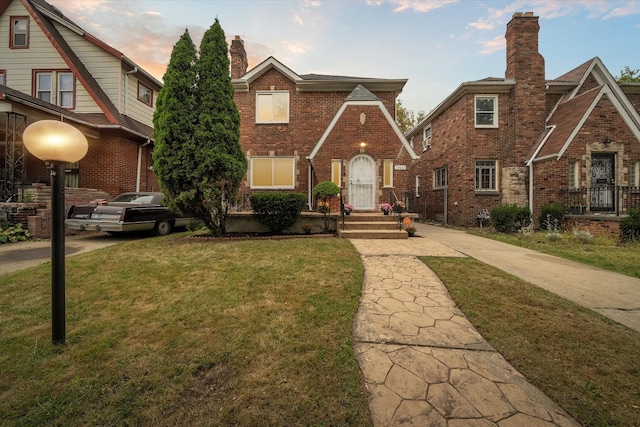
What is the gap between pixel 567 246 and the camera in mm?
7820

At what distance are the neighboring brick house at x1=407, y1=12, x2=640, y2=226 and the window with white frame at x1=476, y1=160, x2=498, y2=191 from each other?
0.14 feet

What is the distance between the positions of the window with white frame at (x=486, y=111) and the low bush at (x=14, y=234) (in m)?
18.8

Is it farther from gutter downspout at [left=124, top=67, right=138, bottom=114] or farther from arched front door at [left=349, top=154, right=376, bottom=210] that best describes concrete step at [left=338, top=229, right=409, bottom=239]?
gutter downspout at [left=124, top=67, right=138, bottom=114]

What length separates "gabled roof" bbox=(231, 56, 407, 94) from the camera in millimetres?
12375

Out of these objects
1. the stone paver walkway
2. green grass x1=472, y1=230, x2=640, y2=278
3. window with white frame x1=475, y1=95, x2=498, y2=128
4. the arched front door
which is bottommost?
the stone paver walkway

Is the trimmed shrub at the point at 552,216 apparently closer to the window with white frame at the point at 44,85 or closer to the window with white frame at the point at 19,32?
the window with white frame at the point at 44,85

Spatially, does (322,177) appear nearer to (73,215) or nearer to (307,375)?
(73,215)

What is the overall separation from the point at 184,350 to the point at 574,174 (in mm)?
15491

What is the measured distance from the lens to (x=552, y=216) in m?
10.5

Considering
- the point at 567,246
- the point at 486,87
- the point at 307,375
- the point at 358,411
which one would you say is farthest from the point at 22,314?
the point at 486,87

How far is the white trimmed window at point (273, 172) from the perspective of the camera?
41.9 ft

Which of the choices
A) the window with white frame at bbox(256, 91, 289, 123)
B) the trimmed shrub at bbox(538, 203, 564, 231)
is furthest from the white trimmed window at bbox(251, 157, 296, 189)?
the trimmed shrub at bbox(538, 203, 564, 231)

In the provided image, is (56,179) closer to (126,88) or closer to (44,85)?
(126,88)

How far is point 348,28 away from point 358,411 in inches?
631
